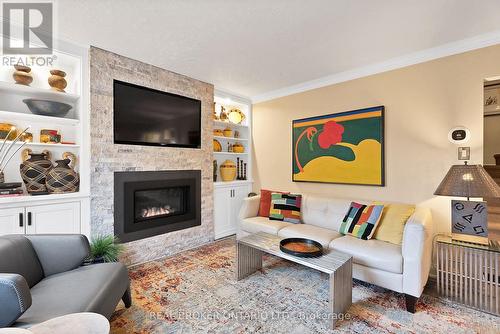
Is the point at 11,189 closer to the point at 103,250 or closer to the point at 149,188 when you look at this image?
the point at 103,250

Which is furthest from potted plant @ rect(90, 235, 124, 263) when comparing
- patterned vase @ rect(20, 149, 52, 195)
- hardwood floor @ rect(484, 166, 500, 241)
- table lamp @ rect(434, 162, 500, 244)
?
hardwood floor @ rect(484, 166, 500, 241)

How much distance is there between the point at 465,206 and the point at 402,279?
3.40ft

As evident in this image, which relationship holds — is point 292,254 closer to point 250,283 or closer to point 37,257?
point 250,283

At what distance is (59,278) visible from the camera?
5.50 ft

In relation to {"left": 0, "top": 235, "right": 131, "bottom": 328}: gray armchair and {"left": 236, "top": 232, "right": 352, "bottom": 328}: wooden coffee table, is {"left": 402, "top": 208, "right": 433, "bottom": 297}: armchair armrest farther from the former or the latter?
{"left": 0, "top": 235, "right": 131, "bottom": 328}: gray armchair

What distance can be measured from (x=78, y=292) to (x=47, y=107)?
6.37 ft

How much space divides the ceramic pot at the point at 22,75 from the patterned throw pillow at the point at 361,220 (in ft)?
12.1

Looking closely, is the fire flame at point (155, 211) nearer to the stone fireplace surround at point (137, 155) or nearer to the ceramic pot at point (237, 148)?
the stone fireplace surround at point (137, 155)

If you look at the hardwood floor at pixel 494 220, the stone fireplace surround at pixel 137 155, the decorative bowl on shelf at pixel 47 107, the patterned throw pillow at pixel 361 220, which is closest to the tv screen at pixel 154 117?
the stone fireplace surround at pixel 137 155

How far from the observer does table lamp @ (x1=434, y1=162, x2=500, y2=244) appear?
78.9 inches

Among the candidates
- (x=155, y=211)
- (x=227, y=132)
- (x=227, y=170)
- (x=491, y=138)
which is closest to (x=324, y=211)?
(x=227, y=170)

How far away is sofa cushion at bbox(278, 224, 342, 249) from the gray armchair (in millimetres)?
1779

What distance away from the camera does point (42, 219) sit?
224 centimetres

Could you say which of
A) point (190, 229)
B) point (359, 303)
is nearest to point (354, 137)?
point (359, 303)
